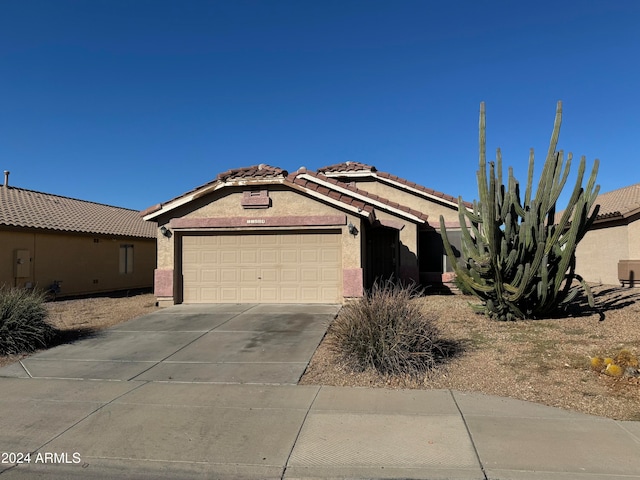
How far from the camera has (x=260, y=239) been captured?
46.4 ft

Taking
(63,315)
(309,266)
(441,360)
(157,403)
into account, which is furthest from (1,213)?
(441,360)

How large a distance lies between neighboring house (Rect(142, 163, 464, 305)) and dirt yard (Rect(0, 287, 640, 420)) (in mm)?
3306

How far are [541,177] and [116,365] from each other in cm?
901

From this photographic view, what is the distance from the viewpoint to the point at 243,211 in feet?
46.4

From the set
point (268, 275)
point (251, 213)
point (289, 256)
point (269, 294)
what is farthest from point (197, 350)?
point (251, 213)

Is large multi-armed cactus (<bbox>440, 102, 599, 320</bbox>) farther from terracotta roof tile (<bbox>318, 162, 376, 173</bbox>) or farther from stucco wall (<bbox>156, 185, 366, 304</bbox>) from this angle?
terracotta roof tile (<bbox>318, 162, 376, 173</bbox>)

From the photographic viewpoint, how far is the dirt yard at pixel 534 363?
600cm

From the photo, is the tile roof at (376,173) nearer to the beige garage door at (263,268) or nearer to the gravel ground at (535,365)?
the beige garage door at (263,268)

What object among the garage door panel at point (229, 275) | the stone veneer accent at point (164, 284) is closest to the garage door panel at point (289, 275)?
the garage door panel at point (229, 275)

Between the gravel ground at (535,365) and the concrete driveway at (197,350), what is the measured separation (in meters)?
0.70

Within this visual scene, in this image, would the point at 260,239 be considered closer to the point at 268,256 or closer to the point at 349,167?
the point at 268,256

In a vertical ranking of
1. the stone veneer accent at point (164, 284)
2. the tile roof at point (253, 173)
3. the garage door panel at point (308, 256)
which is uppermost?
the tile roof at point (253, 173)

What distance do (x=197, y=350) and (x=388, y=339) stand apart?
368cm

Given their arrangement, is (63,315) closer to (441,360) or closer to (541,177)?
(441,360)
